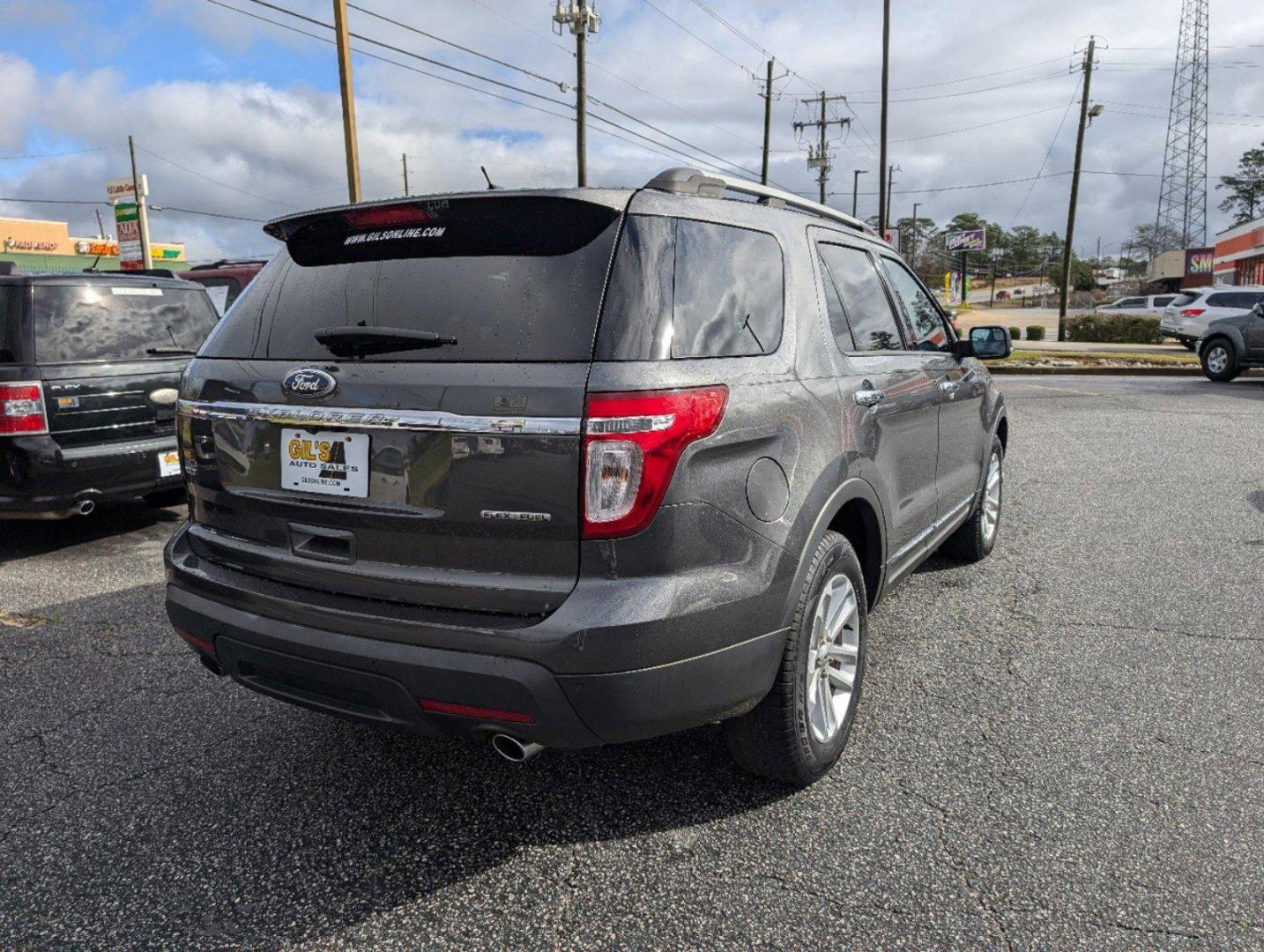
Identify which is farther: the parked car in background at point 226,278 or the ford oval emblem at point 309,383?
the parked car in background at point 226,278

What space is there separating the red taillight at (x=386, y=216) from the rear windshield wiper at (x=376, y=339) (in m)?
0.36

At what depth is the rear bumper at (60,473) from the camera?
5352 mm

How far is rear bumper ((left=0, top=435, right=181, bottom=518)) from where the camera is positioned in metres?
5.35

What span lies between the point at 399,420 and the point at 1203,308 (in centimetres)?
2840

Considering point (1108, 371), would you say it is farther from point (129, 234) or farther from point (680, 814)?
point (129, 234)

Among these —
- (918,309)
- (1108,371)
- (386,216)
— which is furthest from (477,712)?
(1108,371)

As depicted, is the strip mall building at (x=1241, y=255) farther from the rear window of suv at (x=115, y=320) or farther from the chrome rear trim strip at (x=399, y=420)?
the chrome rear trim strip at (x=399, y=420)

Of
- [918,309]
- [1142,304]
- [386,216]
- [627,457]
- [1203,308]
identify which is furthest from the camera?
[1142,304]

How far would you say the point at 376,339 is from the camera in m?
2.46

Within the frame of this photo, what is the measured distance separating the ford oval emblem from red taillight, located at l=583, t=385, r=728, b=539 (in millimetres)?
759

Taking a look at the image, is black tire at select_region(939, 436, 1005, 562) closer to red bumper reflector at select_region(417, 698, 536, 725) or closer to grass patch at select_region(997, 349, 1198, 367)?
red bumper reflector at select_region(417, 698, 536, 725)

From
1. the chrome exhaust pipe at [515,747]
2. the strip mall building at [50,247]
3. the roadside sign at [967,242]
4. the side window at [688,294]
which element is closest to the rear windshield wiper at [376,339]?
the side window at [688,294]

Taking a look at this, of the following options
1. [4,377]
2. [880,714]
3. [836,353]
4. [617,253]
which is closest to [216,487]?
[617,253]

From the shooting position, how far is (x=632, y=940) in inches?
87.8
